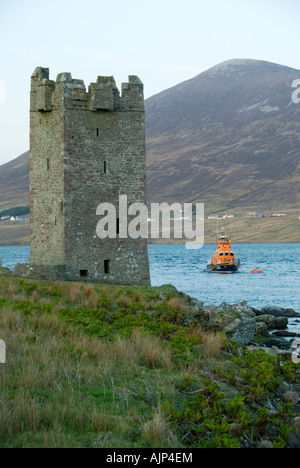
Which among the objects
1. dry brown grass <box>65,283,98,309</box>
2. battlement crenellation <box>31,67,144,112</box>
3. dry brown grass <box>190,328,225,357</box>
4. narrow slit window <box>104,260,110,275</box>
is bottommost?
dry brown grass <box>190,328,225,357</box>

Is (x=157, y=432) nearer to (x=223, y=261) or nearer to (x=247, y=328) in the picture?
(x=247, y=328)

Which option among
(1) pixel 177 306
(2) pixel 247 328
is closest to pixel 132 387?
(1) pixel 177 306

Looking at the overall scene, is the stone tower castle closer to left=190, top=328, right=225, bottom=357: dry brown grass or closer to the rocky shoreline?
the rocky shoreline

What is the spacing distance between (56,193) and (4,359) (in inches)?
590

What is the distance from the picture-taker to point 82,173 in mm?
23422

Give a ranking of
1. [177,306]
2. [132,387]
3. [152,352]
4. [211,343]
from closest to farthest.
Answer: [132,387], [152,352], [211,343], [177,306]

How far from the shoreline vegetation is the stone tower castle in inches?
362

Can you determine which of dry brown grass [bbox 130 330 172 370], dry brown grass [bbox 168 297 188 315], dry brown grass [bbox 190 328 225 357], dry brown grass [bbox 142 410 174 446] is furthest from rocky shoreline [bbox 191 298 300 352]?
dry brown grass [bbox 142 410 174 446]

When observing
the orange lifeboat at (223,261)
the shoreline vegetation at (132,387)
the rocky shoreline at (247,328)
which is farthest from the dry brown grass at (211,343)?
the orange lifeboat at (223,261)

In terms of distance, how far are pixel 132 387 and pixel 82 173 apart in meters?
15.8

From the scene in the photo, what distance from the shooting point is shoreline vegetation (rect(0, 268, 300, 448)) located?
7.11m

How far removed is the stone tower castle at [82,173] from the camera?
23250 millimetres

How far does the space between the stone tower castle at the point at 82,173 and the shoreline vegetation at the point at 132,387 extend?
30.2ft
